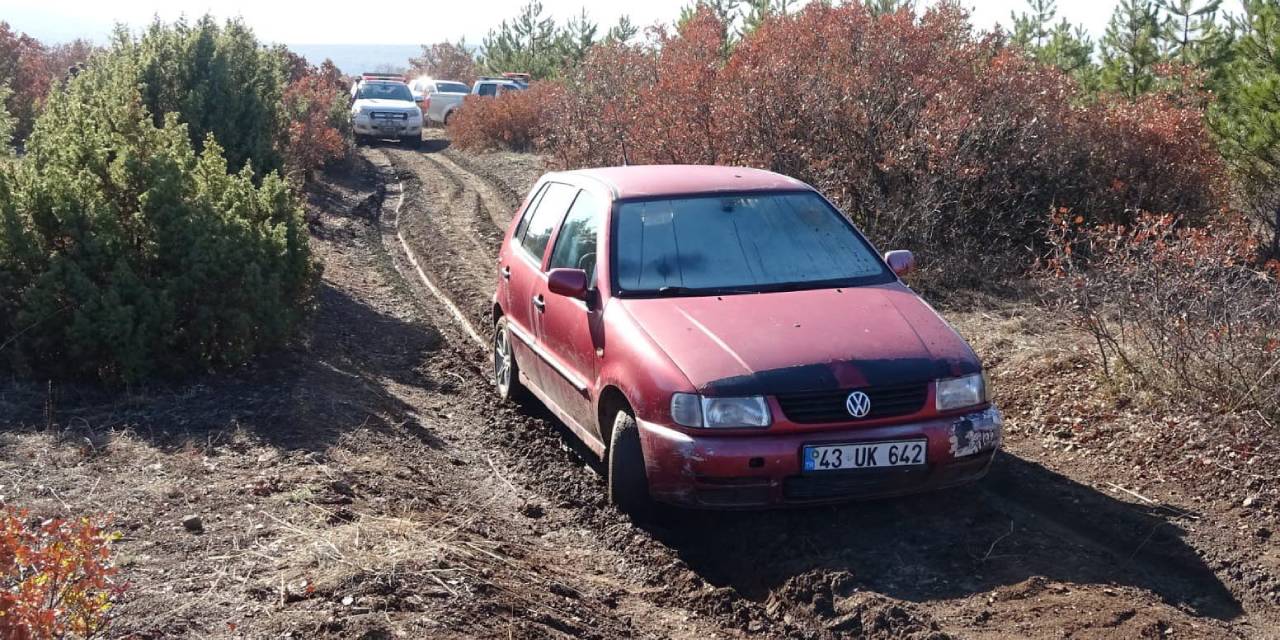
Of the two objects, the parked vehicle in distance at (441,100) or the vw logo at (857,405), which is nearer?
the vw logo at (857,405)

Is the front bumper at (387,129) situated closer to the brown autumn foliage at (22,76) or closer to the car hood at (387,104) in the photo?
the car hood at (387,104)

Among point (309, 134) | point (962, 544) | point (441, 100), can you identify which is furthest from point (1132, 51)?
point (441, 100)

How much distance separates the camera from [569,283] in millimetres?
6004

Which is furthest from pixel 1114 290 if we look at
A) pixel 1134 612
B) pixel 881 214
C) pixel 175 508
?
pixel 175 508

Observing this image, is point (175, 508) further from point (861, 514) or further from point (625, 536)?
point (861, 514)

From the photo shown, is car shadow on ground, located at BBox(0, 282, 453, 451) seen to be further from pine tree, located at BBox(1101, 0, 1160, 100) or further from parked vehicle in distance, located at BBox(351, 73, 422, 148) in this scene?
parked vehicle in distance, located at BBox(351, 73, 422, 148)

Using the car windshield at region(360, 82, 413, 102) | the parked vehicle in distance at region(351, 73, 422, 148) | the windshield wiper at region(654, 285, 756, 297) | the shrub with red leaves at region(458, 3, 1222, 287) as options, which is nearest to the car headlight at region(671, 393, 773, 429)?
the windshield wiper at region(654, 285, 756, 297)

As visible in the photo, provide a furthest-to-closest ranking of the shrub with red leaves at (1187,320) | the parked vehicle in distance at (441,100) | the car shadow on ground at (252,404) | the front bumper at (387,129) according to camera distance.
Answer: the parked vehicle in distance at (441,100) → the front bumper at (387,129) → the car shadow on ground at (252,404) → the shrub with red leaves at (1187,320)

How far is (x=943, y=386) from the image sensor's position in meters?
5.17

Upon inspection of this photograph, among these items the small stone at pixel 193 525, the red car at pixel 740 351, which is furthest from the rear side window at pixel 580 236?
the small stone at pixel 193 525

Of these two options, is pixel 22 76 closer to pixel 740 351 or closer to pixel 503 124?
pixel 503 124

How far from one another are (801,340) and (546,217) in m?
2.59

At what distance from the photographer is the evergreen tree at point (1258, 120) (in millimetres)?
12430

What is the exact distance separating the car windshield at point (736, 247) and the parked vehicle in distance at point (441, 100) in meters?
29.4
